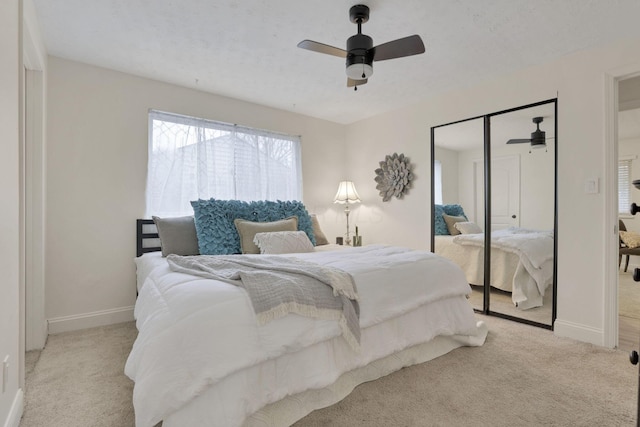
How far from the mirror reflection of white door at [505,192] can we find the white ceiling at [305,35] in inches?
35.2

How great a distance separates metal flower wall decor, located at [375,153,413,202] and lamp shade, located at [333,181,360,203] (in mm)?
342

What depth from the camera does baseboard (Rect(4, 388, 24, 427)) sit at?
59.6 inches

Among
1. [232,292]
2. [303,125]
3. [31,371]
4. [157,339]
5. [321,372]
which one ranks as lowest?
[31,371]

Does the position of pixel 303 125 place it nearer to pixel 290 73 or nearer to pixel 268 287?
pixel 290 73

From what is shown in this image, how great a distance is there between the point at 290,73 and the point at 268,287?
7.87 feet

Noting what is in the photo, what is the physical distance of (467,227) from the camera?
3.65m

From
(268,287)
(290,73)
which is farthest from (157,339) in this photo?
(290,73)

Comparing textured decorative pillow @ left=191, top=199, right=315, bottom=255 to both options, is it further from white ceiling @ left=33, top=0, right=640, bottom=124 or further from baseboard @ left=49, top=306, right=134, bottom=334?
white ceiling @ left=33, top=0, right=640, bottom=124

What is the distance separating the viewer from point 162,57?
295 centimetres

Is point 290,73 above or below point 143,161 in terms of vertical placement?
above

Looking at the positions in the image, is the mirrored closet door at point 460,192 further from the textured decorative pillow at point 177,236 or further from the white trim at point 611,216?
the textured decorative pillow at point 177,236

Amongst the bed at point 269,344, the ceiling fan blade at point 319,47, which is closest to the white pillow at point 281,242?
the bed at point 269,344

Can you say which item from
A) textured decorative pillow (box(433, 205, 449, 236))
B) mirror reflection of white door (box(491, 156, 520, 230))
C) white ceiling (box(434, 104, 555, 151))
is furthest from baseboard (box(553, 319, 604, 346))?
white ceiling (box(434, 104, 555, 151))

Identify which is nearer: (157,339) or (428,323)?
(157,339)
